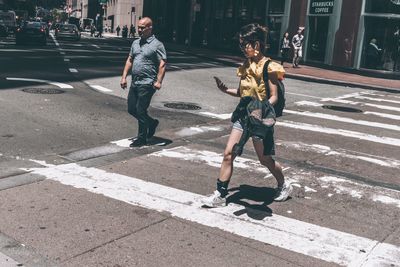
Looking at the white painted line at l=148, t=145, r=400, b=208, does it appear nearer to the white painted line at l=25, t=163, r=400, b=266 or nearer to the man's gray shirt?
the man's gray shirt

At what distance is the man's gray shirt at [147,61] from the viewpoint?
7.67m

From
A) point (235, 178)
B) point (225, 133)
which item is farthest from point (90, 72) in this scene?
point (235, 178)

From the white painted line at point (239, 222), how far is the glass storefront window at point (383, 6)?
22.5 m

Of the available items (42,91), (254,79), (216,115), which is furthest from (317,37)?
(254,79)

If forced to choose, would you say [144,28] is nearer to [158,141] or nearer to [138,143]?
[138,143]

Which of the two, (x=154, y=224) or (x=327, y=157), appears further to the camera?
(x=327, y=157)

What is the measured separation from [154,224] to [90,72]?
1352cm

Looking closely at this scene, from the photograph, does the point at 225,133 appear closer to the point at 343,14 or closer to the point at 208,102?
the point at 208,102

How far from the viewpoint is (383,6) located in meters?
25.4

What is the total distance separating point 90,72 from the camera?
17656 millimetres

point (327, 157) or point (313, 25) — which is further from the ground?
point (313, 25)

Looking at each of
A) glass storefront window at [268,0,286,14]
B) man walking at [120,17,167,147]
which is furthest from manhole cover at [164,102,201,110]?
glass storefront window at [268,0,286,14]

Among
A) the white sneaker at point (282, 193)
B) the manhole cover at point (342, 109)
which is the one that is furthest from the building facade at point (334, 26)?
the white sneaker at point (282, 193)

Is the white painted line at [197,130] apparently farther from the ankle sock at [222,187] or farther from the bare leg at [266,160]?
the ankle sock at [222,187]
